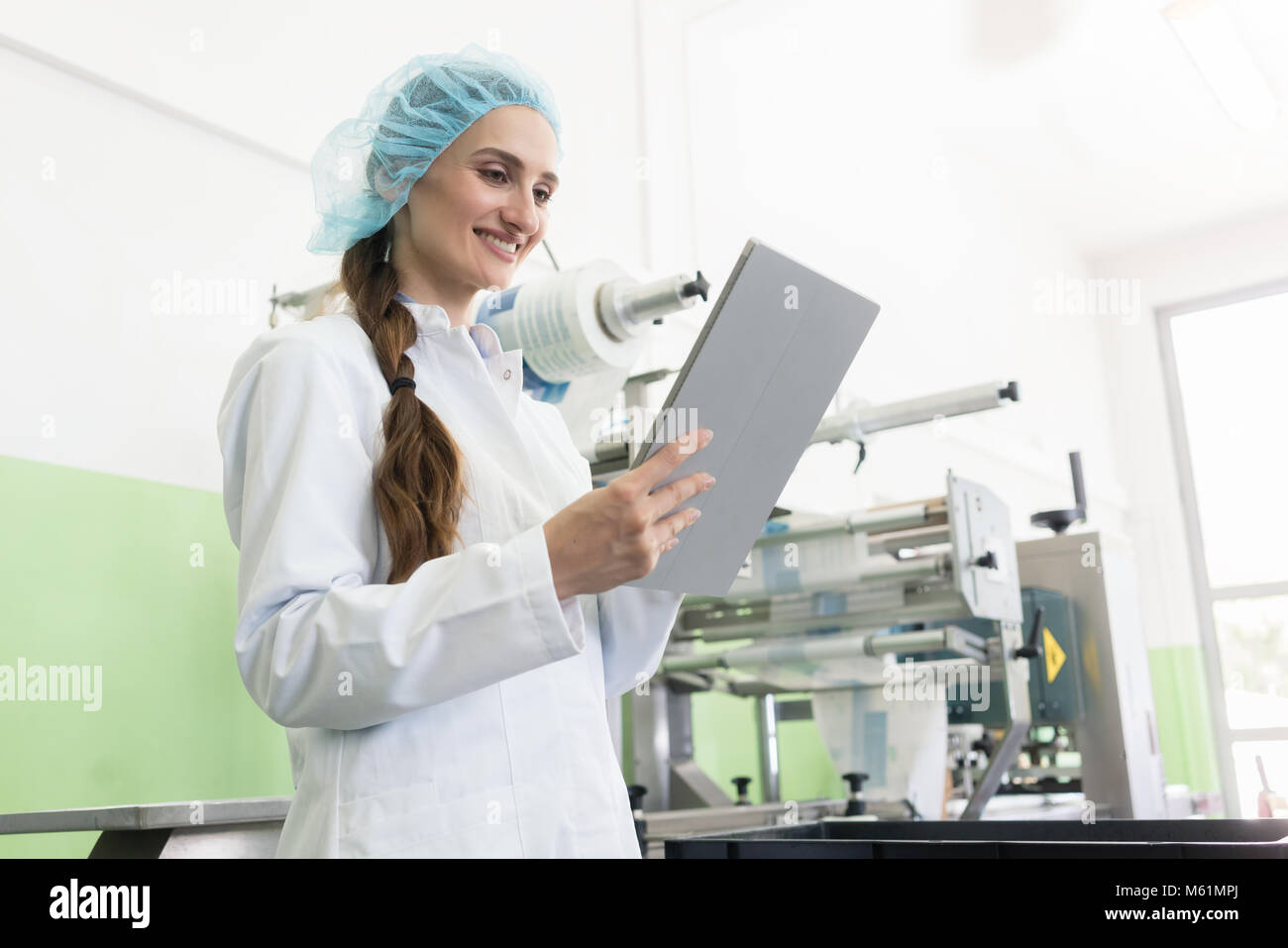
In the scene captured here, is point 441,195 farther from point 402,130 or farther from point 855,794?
point 855,794

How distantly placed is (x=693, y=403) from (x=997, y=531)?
1.38 metres

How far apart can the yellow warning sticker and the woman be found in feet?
6.37

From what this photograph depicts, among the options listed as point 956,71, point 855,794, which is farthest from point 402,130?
point 956,71

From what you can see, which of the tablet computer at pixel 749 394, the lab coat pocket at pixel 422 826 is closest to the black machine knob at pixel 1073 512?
the tablet computer at pixel 749 394

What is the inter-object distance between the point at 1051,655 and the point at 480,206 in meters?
2.16

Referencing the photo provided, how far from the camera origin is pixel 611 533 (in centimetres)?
74

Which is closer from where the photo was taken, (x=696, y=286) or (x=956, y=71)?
(x=696, y=286)

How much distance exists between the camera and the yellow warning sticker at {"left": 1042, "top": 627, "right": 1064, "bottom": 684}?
2.69m

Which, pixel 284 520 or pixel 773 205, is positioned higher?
pixel 773 205

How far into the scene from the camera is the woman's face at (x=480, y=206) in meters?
1.00
